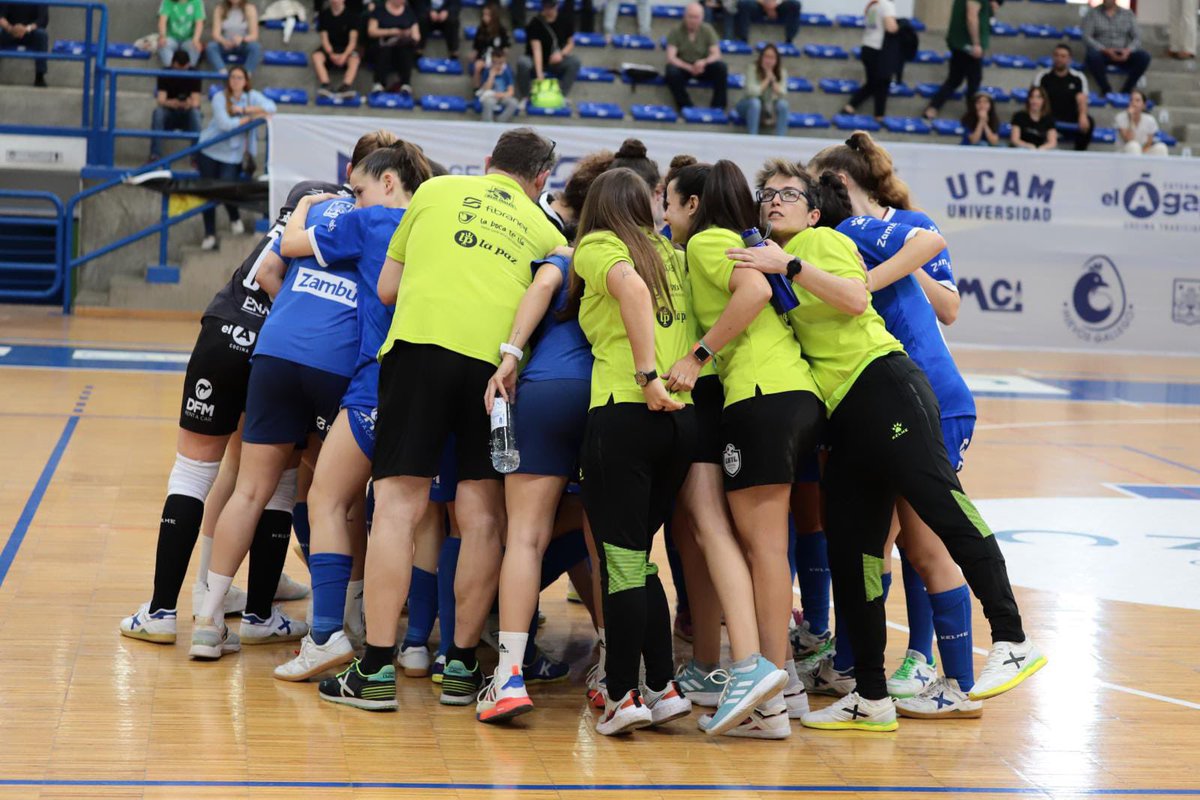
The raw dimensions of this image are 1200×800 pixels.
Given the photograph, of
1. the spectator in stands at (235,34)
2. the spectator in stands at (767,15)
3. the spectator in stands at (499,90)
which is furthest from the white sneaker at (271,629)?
the spectator in stands at (767,15)

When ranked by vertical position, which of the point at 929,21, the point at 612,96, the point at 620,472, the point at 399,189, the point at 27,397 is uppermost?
the point at 929,21

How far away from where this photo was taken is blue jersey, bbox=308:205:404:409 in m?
4.84

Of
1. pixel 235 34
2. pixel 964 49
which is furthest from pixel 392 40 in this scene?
pixel 964 49

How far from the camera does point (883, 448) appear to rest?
4.38 meters

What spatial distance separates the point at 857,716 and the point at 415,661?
1.51 metres

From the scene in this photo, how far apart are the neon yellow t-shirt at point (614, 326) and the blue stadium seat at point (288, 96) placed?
14.6 m

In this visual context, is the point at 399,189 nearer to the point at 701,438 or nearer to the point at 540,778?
the point at 701,438

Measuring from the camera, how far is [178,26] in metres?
17.5

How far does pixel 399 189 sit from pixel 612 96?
15139 mm

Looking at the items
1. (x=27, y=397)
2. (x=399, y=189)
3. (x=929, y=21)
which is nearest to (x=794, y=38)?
(x=929, y=21)

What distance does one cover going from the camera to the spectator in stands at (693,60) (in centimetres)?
1925

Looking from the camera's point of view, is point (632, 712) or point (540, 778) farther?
point (632, 712)

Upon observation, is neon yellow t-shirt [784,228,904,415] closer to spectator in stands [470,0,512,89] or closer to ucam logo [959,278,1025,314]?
ucam logo [959,278,1025,314]

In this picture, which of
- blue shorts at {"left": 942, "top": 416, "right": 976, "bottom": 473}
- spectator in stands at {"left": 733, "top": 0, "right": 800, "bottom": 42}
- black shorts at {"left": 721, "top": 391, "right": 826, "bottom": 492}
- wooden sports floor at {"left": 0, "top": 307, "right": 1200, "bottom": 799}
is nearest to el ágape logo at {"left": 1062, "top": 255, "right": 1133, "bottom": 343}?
spectator in stands at {"left": 733, "top": 0, "right": 800, "bottom": 42}
